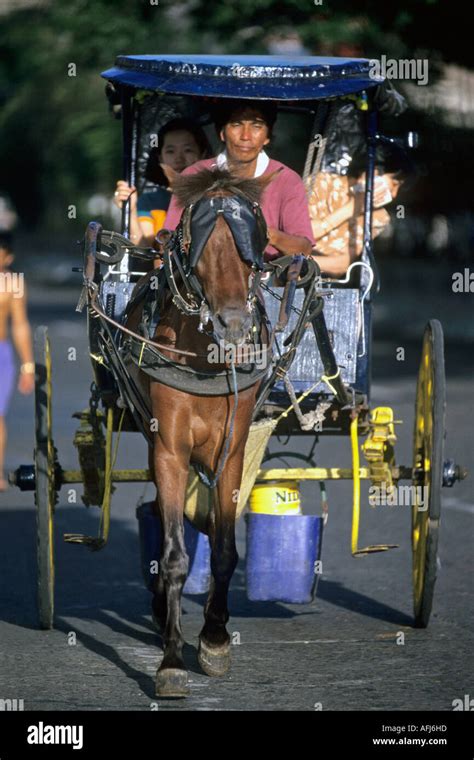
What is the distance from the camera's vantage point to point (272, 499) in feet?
25.7

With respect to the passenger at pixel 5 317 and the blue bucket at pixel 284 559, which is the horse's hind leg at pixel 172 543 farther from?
the passenger at pixel 5 317

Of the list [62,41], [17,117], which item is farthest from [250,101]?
[17,117]

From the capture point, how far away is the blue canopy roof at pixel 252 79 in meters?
7.57

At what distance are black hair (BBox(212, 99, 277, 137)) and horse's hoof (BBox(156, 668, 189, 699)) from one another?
282cm

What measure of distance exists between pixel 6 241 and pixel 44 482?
5491mm

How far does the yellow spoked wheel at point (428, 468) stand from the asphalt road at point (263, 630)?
0.27 m

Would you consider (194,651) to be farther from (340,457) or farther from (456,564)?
(340,457)

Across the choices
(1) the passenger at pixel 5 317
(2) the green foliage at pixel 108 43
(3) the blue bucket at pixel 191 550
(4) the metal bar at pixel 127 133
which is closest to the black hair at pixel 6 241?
(1) the passenger at pixel 5 317

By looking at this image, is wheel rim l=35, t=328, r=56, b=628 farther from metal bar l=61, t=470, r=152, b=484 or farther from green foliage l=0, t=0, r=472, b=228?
green foliage l=0, t=0, r=472, b=228

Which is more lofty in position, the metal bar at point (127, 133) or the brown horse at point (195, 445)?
the metal bar at point (127, 133)

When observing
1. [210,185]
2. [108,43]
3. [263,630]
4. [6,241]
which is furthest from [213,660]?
[108,43]

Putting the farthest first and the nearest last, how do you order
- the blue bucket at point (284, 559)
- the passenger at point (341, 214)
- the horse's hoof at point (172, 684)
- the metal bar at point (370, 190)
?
1. the passenger at point (341, 214)
2. the metal bar at point (370, 190)
3. the blue bucket at point (284, 559)
4. the horse's hoof at point (172, 684)

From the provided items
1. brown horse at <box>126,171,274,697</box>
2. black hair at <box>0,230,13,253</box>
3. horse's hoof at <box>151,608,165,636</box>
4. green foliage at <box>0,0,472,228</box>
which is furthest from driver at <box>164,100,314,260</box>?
green foliage at <box>0,0,472,228</box>

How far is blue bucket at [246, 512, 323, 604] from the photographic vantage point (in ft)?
24.8
